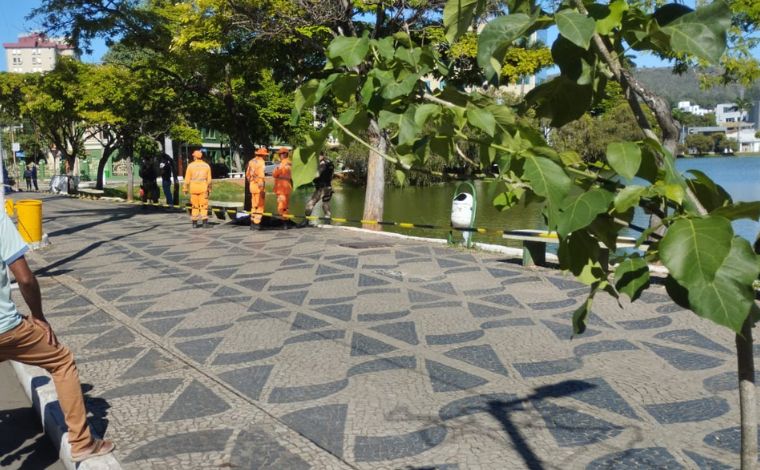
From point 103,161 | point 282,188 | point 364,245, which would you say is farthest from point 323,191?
point 103,161

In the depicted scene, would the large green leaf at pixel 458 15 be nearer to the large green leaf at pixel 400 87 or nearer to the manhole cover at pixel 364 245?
the large green leaf at pixel 400 87

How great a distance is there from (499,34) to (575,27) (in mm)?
163

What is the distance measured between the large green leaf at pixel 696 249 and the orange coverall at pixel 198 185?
16.6m

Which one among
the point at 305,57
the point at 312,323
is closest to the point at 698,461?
the point at 312,323

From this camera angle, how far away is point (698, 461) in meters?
4.27

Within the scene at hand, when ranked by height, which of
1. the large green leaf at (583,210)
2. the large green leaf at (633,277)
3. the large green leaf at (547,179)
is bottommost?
the large green leaf at (633,277)

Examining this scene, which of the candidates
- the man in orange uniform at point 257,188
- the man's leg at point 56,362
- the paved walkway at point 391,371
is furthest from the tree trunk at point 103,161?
the man's leg at point 56,362

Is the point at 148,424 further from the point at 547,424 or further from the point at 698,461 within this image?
the point at 698,461

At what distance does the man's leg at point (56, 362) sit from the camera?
158 inches

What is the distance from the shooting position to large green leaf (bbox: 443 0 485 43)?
71.2 inches

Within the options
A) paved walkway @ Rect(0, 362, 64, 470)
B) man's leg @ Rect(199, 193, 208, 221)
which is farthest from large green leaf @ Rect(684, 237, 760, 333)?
man's leg @ Rect(199, 193, 208, 221)

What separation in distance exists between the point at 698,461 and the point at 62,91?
122ft

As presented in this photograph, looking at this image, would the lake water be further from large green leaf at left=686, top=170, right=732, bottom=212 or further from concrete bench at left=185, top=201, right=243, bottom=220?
large green leaf at left=686, top=170, right=732, bottom=212

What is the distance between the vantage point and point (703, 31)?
1.59 m
